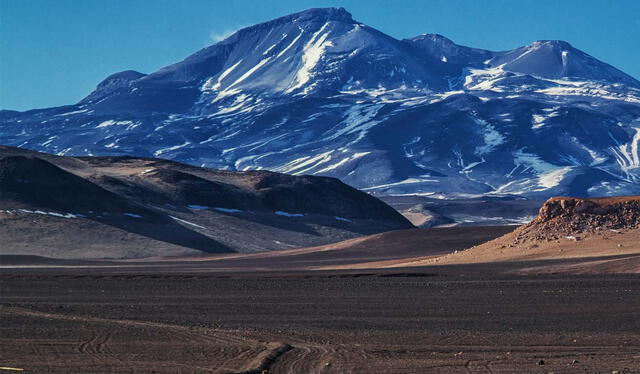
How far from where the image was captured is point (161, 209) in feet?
318

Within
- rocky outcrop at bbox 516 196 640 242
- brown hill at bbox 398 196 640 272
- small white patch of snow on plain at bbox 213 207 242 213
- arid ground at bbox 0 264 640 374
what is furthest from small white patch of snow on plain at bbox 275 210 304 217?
arid ground at bbox 0 264 640 374

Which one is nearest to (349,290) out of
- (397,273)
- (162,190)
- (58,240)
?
(397,273)

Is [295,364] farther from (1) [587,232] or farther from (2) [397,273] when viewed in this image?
(1) [587,232]

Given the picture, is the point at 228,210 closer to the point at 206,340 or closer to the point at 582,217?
the point at 582,217

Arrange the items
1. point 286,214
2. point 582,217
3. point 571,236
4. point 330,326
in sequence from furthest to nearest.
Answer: point 286,214, point 582,217, point 571,236, point 330,326

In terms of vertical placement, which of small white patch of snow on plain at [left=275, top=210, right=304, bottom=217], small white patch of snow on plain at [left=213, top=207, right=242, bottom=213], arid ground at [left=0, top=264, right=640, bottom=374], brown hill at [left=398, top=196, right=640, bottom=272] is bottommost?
arid ground at [left=0, top=264, right=640, bottom=374]

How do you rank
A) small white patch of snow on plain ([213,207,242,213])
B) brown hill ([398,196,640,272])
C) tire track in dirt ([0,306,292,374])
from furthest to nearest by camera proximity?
1. small white patch of snow on plain ([213,207,242,213])
2. brown hill ([398,196,640,272])
3. tire track in dirt ([0,306,292,374])

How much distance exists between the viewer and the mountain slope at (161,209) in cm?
8019

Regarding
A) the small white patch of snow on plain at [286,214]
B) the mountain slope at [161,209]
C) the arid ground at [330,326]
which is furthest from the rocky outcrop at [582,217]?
the small white patch of snow on plain at [286,214]

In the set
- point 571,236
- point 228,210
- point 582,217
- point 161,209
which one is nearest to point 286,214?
point 228,210

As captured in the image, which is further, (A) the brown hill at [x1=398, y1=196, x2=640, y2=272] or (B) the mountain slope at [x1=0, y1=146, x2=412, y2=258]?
(B) the mountain slope at [x1=0, y1=146, x2=412, y2=258]

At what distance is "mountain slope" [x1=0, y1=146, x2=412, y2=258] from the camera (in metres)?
80.2

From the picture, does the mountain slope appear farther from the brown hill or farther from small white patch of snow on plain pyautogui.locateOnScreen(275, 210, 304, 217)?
the brown hill

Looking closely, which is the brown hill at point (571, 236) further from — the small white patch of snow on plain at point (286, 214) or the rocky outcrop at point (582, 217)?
the small white patch of snow on plain at point (286, 214)
